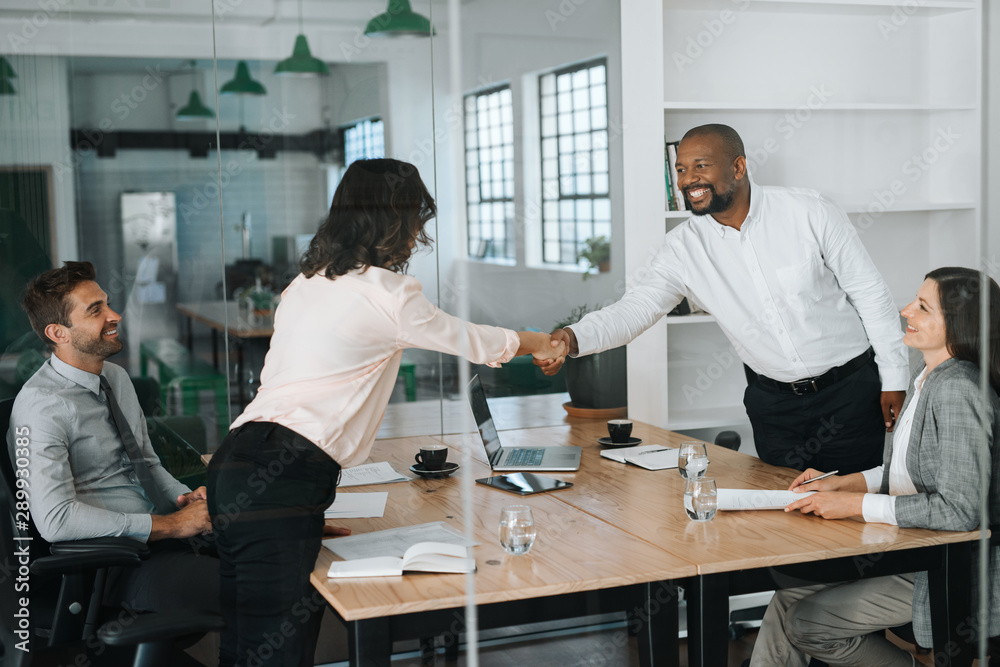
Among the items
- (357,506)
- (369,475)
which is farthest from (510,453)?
(357,506)

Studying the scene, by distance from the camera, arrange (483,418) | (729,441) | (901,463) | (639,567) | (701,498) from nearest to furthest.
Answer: (639,567)
(701,498)
(901,463)
(483,418)
(729,441)

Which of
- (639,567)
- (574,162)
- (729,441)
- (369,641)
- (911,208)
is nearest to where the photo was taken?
(369,641)

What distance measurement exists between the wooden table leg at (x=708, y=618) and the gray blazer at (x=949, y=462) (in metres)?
0.46

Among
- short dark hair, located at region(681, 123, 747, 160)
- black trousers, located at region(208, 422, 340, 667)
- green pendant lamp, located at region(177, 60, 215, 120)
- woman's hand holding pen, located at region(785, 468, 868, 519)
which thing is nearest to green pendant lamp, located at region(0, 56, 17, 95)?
green pendant lamp, located at region(177, 60, 215, 120)

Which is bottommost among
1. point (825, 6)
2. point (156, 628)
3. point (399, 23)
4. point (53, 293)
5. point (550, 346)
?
point (156, 628)

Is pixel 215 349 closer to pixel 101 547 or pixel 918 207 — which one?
pixel 101 547

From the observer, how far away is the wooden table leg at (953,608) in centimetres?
198

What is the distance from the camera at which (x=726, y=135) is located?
305cm

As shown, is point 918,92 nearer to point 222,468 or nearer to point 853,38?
point 853,38

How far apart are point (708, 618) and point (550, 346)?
118 centimetres

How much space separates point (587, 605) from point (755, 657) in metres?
0.89

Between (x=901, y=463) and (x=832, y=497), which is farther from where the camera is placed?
(x=901, y=463)

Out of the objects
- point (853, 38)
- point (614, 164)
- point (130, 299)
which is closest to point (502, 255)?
A: point (614, 164)

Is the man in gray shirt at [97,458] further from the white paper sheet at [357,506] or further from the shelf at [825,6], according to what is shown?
the shelf at [825,6]
